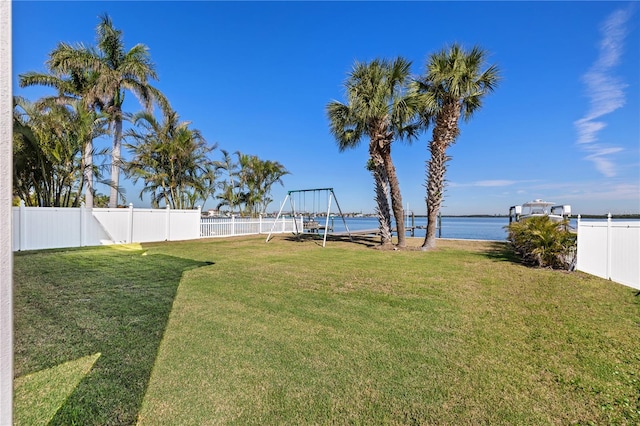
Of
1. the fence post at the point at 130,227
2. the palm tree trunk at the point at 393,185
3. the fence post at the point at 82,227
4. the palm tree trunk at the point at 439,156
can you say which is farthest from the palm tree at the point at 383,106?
the fence post at the point at 82,227

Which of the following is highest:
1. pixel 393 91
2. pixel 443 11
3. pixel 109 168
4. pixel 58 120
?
pixel 443 11

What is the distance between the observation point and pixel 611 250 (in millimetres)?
6039

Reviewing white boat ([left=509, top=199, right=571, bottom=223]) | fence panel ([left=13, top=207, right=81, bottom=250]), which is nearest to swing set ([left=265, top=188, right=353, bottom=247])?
fence panel ([left=13, top=207, right=81, bottom=250])

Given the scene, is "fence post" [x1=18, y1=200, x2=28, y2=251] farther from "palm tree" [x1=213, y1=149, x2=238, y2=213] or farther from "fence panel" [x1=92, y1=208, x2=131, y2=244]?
"palm tree" [x1=213, y1=149, x2=238, y2=213]

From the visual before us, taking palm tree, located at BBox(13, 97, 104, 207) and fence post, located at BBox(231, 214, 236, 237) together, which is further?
fence post, located at BBox(231, 214, 236, 237)

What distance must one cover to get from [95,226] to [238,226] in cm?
720

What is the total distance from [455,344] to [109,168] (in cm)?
1488

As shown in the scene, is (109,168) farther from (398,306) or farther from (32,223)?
(398,306)

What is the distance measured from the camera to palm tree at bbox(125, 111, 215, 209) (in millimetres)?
14758

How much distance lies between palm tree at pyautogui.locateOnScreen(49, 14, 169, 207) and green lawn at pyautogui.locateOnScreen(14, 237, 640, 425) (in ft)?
33.1

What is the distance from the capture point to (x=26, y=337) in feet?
9.87

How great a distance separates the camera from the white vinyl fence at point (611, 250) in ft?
17.6

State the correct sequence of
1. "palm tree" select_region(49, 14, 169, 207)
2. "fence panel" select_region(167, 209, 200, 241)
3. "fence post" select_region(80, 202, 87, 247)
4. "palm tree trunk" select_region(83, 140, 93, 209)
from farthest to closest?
A: "fence panel" select_region(167, 209, 200, 241) → "palm tree" select_region(49, 14, 169, 207) → "palm tree trunk" select_region(83, 140, 93, 209) → "fence post" select_region(80, 202, 87, 247)

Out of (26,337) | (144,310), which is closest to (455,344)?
(144,310)
